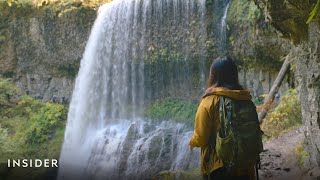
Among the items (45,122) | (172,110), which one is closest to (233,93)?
(172,110)

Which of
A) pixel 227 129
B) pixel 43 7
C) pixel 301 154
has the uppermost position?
pixel 43 7

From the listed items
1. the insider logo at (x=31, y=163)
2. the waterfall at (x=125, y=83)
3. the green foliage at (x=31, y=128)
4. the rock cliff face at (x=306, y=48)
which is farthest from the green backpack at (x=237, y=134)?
the green foliage at (x=31, y=128)

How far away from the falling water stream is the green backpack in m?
6.79

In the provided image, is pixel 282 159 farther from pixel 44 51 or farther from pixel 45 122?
pixel 44 51

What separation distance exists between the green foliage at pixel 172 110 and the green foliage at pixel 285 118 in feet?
11.9

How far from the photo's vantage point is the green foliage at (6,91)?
14.0 m

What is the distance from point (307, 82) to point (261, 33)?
578 cm

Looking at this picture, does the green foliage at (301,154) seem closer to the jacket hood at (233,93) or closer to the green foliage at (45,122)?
the jacket hood at (233,93)

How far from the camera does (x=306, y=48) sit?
4270 millimetres

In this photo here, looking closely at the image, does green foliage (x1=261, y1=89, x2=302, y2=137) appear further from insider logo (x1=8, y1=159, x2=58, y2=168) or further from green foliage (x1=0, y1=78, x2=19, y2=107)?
green foliage (x1=0, y1=78, x2=19, y2=107)

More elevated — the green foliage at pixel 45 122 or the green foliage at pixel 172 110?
the green foliage at pixel 172 110

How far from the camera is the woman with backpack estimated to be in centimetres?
261

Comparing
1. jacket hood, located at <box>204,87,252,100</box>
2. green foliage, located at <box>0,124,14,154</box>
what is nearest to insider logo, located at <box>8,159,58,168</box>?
green foliage, located at <box>0,124,14,154</box>

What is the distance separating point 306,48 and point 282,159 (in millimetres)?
2110
